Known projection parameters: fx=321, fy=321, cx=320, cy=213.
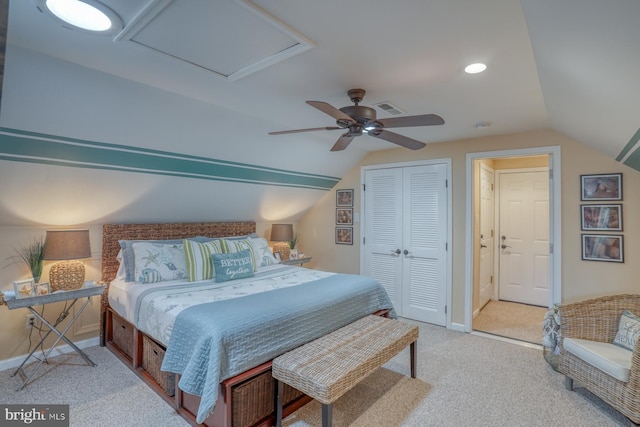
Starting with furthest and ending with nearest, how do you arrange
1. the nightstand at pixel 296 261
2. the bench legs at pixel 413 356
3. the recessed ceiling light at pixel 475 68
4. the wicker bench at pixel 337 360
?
the nightstand at pixel 296 261, the bench legs at pixel 413 356, the recessed ceiling light at pixel 475 68, the wicker bench at pixel 337 360

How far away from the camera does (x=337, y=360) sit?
81.7 inches

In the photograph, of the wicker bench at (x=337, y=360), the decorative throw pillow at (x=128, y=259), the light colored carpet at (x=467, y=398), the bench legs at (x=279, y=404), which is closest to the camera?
the wicker bench at (x=337, y=360)

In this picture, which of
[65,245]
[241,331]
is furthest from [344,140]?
[65,245]

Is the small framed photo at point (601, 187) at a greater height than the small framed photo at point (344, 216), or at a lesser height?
greater

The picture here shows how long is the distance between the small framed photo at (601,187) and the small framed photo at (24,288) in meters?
5.06

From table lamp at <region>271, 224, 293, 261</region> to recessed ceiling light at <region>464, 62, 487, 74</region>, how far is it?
3379mm

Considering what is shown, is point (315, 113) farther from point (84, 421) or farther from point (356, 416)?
point (84, 421)

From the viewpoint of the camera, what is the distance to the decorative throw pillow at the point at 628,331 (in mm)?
2314

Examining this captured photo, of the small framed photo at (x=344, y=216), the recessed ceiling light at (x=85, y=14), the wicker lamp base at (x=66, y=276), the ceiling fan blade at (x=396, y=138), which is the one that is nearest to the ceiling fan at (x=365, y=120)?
the ceiling fan blade at (x=396, y=138)

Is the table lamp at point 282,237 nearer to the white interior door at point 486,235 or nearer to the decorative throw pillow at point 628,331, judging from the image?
the white interior door at point 486,235

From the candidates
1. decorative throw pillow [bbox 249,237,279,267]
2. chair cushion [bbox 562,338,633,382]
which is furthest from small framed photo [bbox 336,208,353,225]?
chair cushion [bbox 562,338,633,382]

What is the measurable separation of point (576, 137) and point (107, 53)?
3.86m

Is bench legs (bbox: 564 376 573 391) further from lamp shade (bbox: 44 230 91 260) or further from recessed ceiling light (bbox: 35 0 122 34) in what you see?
lamp shade (bbox: 44 230 91 260)

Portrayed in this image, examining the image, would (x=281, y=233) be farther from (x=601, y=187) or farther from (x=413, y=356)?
(x=601, y=187)
